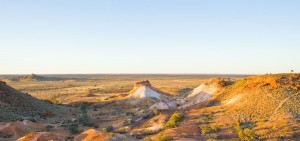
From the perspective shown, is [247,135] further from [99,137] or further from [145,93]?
[145,93]

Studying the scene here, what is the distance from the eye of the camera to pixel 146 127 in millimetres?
27312

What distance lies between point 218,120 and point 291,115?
4.80m

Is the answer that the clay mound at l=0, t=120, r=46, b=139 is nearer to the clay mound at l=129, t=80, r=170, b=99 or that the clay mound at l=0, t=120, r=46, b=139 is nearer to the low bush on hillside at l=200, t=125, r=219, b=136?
the low bush on hillside at l=200, t=125, r=219, b=136

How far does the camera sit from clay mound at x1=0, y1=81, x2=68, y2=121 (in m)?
36.9

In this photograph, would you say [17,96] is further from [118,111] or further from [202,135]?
[202,135]

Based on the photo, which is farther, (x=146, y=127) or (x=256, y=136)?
(x=146, y=127)

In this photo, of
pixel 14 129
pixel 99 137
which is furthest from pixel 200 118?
pixel 14 129

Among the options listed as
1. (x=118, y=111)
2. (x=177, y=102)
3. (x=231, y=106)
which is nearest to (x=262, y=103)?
(x=231, y=106)

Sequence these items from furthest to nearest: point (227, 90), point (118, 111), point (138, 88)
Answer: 1. point (138, 88)
2. point (118, 111)
3. point (227, 90)

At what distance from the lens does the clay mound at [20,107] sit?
3691 cm

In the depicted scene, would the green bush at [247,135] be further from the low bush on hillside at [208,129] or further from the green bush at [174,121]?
the green bush at [174,121]

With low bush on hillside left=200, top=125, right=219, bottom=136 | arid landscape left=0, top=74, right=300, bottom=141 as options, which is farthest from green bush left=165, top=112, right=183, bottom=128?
low bush on hillside left=200, top=125, right=219, bottom=136

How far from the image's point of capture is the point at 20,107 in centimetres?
4022

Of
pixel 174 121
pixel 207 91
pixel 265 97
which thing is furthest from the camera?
pixel 207 91
